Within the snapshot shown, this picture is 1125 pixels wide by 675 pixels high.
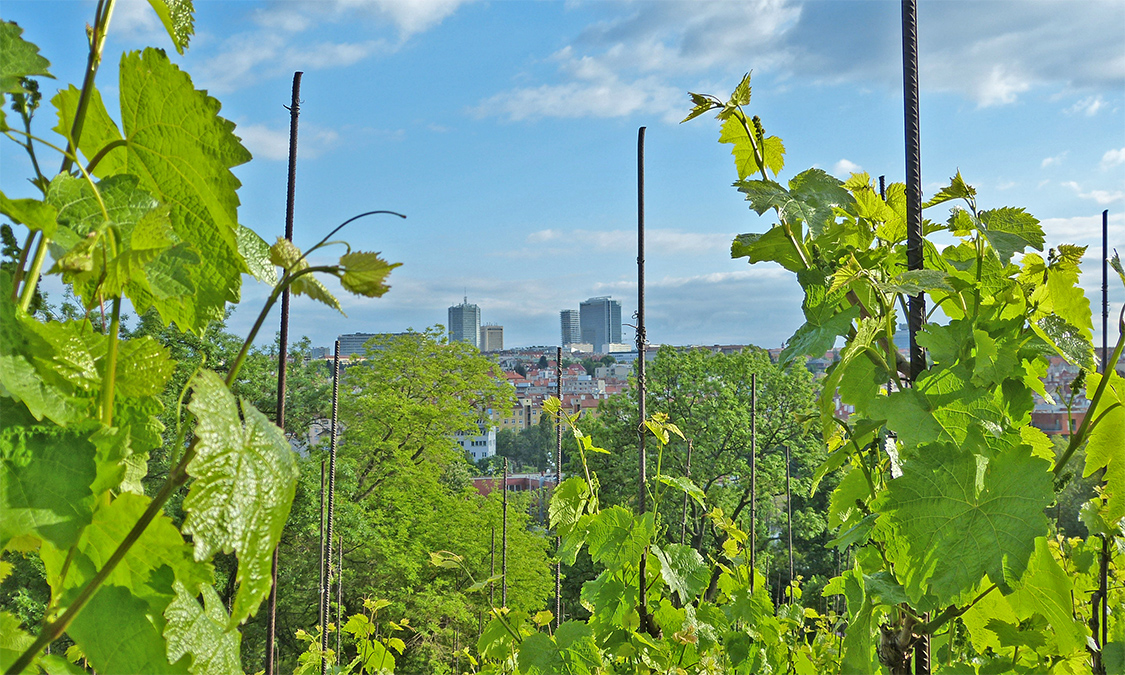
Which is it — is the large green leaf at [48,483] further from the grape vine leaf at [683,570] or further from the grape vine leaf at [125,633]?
the grape vine leaf at [683,570]

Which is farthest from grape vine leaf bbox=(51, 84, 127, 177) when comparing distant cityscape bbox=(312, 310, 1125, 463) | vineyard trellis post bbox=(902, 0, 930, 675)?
distant cityscape bbox=(312, 310, 1125, 463)

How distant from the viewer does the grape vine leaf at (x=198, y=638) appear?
0.36 meters

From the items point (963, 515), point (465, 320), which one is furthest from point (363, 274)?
point (465, 320)

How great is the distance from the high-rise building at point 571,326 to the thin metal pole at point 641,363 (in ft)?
296

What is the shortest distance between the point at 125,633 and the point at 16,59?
0.29m

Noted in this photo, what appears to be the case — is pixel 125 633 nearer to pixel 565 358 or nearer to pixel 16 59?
pixel 16 59

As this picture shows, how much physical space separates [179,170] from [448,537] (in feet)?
45.5

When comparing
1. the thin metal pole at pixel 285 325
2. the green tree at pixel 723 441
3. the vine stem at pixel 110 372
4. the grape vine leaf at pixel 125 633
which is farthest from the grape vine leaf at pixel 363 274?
the green tree at pixel 723 441

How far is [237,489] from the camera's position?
0.30 metres

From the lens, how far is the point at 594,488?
1691mm

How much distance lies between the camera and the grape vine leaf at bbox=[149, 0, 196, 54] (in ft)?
1.43

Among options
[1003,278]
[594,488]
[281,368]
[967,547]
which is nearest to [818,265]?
[1003,278]

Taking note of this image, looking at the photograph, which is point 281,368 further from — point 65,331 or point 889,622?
point 889,622

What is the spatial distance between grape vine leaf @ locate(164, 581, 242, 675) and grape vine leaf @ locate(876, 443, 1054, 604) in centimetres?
65
